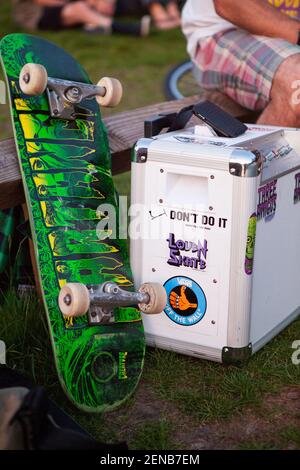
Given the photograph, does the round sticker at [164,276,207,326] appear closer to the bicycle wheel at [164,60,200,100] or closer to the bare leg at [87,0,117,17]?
the bicycle wheel at [164,60,200,100]

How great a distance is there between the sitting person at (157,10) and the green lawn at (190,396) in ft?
20.6

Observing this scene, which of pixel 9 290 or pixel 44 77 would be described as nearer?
pixel 44 77

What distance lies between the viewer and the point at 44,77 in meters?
2.77

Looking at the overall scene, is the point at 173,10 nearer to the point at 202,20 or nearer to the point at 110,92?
the point at 202,20

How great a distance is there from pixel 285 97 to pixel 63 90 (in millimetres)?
1000

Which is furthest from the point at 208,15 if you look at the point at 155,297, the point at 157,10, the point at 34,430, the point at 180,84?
the point at 157,10

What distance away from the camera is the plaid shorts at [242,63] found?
349 cm

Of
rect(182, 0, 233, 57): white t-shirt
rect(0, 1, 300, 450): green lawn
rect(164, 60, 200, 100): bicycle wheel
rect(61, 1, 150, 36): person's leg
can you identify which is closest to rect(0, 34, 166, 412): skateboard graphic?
rect(0, 1, 300, 450): green lawn

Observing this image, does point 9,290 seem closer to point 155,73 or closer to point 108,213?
point 108,213

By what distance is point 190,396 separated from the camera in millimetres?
2664

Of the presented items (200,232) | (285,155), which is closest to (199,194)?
(200,232)

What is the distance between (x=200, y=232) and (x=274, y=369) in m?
0.55

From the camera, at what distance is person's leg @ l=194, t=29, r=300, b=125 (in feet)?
11.2

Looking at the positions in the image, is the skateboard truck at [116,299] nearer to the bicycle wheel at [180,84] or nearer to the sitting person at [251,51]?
the sitting person at [251,51]
